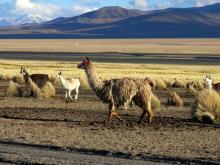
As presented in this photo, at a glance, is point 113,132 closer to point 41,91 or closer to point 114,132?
point 114,132

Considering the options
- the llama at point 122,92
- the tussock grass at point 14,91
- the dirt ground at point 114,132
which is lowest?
the tussock grass at point 14,91

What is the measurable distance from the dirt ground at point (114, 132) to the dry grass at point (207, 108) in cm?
37

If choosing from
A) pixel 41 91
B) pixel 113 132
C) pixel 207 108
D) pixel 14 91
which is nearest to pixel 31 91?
pixel 41 91

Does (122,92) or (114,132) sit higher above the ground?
(122,92)

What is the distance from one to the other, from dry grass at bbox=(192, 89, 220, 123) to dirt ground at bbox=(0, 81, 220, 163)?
0.37 m

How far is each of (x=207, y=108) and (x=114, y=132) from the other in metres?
4.65

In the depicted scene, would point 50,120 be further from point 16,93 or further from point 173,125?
point 16,93

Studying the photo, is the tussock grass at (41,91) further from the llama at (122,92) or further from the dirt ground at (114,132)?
the llama at (122,92)

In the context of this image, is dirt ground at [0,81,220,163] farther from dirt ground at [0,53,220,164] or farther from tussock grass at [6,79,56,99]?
tussock grass at [6,79,56,99]

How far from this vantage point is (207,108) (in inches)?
725

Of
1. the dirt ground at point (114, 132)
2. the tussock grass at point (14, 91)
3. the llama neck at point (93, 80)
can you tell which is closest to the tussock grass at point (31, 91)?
the tussock grass at point (14, 91)

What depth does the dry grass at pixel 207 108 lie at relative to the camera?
17906 millimetres

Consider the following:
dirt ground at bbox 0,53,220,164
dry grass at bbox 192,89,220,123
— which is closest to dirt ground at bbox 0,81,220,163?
dirt ground at bbox 0,53,220,164

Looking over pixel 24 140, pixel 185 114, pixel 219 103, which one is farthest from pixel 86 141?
pixel 185 114
